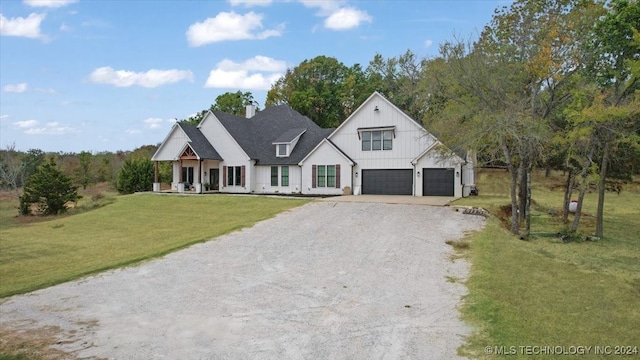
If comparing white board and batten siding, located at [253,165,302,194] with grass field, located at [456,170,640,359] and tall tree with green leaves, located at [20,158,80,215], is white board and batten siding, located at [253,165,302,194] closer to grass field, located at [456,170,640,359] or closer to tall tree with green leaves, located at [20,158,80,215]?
tall tree with green leaves, located at [20,158,80,215]

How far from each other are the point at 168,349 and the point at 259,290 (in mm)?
3242

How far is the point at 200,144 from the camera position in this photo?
3247 cm

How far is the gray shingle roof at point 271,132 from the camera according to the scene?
32.0 m

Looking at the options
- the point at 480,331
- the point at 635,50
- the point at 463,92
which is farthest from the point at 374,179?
the point at 480,331

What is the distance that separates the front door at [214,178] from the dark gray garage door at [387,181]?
39.1 ft

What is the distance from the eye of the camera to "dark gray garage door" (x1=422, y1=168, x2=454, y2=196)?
85.5 feet

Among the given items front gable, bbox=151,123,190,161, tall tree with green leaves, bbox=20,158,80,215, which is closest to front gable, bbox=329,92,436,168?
front gable, bbox=151,123,190,161

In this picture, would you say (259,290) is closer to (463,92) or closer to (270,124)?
(463,92)

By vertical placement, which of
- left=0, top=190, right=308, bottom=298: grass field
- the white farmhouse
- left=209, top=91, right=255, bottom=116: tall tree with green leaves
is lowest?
left=0, top=190, right=308, bottom=298: grass field

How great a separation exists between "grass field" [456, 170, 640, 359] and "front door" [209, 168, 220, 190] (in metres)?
21.7

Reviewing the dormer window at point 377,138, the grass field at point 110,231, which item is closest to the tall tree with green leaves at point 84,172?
the grass field at point 110,231

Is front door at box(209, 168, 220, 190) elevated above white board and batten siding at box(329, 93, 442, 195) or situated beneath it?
situated beneath

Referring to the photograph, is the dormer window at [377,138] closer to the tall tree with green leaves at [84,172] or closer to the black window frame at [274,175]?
the black window frame at [274,175]

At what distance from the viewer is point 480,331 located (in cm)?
683
